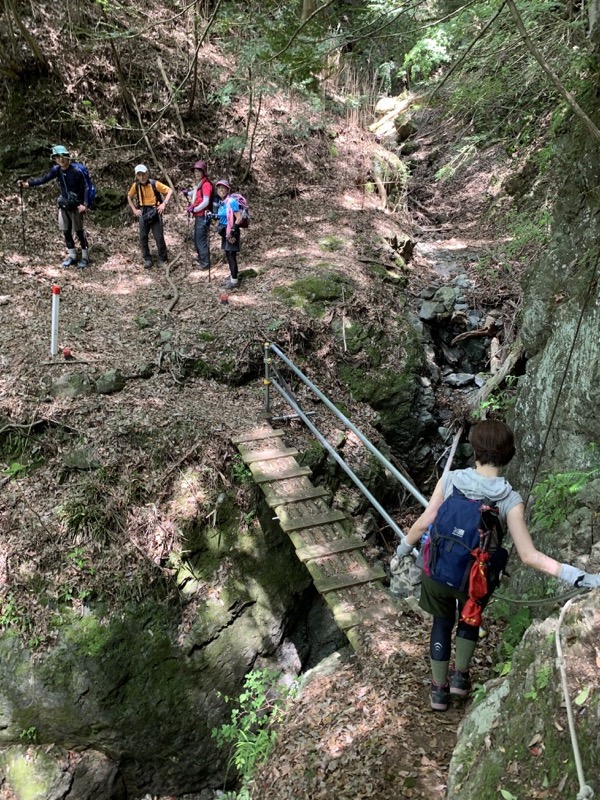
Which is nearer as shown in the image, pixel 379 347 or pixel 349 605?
pixel 349 605

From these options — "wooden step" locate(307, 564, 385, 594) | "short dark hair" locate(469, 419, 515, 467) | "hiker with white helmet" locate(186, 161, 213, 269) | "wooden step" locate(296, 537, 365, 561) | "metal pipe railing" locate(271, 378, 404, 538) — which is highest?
"hiker with white helmet" locate(186, 161, 213, 269)

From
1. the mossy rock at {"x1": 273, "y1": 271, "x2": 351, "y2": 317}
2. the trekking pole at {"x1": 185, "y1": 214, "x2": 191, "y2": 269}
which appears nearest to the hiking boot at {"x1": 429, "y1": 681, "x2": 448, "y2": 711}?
the mossy rock at {"x1": 273, "y1": 271, "x2": 351, "y2": 317}

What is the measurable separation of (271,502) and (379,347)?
4216 millimetres

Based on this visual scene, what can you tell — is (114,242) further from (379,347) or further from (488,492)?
(488,492)

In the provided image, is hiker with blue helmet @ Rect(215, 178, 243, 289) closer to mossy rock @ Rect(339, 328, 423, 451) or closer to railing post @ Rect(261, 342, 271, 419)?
railing post @ Rect(261, 342, 271, 419)

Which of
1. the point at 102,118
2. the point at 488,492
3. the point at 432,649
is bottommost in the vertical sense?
the point at 432,649

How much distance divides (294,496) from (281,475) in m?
0.35

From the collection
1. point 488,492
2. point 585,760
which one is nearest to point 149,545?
point 488,492

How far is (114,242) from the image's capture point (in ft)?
34.5

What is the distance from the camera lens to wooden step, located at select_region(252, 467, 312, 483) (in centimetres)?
603

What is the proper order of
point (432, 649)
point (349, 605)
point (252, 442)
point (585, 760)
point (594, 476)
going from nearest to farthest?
1. point (585, 760)
2. point (432, 649)
3. point (594, 476)
4. point (349, 605)
5. point (252, 442)

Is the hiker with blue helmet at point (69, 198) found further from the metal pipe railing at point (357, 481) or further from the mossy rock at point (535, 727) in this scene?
the mossy rock at point (535, 727)

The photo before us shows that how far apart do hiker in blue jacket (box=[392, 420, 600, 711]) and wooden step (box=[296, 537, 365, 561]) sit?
6.15 feet

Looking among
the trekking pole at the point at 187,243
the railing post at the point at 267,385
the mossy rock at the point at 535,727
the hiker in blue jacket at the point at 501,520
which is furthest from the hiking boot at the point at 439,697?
the trekking pole at the point at 187,243
